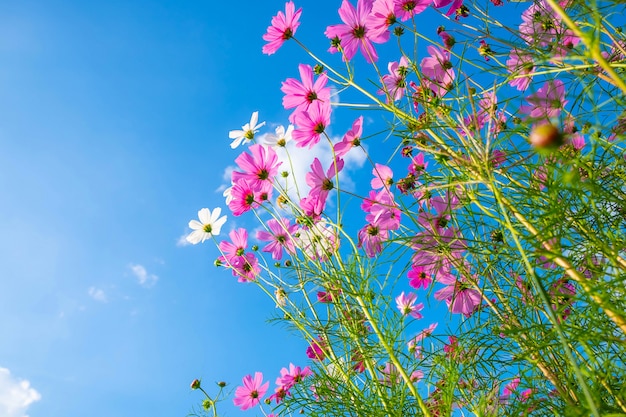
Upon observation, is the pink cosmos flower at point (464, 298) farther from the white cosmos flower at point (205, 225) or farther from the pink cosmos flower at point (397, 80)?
the white cosmos flower at point (205, 225)

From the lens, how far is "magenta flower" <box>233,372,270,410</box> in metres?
1.75

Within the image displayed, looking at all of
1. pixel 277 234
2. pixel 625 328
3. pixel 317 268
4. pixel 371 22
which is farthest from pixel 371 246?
pixel 625 328

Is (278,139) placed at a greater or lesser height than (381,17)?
greater

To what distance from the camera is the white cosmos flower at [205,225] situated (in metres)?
1.53

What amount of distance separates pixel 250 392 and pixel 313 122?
1.12 metres

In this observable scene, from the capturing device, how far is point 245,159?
48.9 inches

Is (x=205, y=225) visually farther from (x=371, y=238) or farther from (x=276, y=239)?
(x=371, y=238)

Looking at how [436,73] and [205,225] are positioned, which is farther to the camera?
[205,225]

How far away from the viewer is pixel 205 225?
5.07 feet

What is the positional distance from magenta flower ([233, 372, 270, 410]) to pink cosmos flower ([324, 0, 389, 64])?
124 centimetres

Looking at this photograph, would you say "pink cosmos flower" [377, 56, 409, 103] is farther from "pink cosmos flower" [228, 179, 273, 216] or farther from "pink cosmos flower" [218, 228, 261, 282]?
"pink cosmos flower" [218, 228, 261, 282]

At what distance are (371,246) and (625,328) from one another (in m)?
0.65

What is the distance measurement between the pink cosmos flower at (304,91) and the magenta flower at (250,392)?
1079 millimetres

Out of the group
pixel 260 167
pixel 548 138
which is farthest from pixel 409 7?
pixel 548 138
